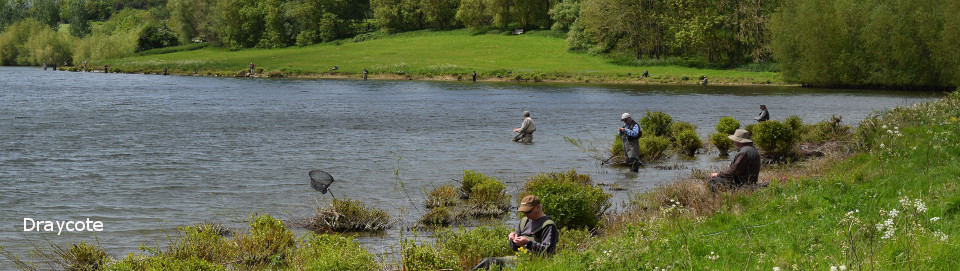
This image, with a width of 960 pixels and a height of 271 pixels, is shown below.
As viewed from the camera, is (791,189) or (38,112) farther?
(38,112)

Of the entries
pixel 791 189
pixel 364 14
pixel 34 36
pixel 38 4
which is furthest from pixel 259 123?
pixel 38 4

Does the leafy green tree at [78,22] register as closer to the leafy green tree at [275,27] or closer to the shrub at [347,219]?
the leafy green tree at [275,27]

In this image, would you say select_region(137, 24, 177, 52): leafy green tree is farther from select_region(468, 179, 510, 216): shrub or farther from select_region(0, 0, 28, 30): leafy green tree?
select_region(468, 179, 510, 216): shrub

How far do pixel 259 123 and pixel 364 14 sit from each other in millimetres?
Answer: 110019

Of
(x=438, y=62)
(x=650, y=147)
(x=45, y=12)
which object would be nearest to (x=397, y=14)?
(x=438, y=62)

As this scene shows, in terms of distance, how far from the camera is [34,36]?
5733 inches

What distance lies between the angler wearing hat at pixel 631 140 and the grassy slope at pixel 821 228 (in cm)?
663

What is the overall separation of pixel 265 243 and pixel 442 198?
18.6ft

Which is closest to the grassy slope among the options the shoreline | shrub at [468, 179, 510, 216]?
shrub at [468, 179, 510, 216]

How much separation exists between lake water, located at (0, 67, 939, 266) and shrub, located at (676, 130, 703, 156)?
803 mm

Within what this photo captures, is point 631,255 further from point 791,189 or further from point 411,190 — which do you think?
point 411,190

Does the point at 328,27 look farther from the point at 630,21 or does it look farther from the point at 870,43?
the point at 870,43

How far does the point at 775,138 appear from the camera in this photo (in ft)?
79.6

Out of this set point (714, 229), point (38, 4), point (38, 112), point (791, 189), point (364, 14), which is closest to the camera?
point (714, 229)
